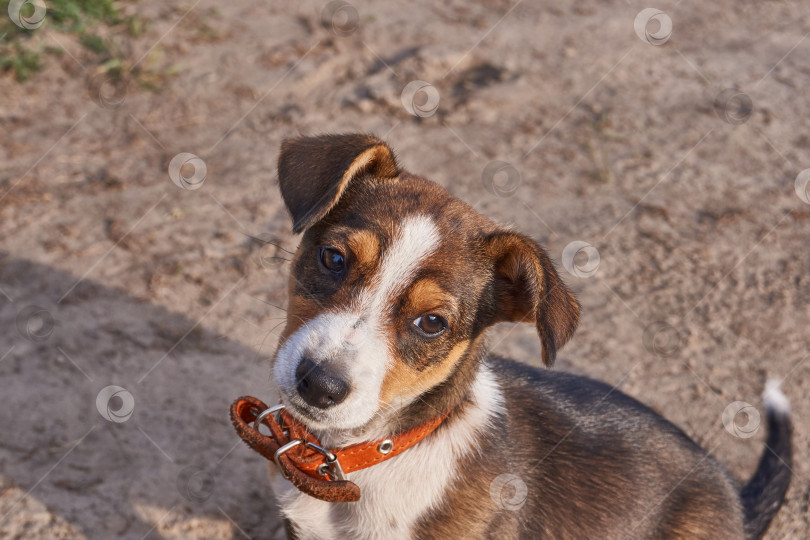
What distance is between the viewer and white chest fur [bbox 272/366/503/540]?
3.14 m

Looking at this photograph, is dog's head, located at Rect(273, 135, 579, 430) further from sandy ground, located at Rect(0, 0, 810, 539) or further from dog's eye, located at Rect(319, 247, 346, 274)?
sandy ground, located at Rect(0, 0, 810, 539)

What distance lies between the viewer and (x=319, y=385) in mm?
2768

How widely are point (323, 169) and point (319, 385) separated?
3.00ft

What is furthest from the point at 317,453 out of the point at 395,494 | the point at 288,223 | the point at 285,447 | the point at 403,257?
the point at 288,223

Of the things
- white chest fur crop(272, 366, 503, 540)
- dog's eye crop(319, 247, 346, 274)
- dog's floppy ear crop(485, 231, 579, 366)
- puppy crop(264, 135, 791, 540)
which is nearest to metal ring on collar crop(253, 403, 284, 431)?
puppy crop(264, 135, 791, 540)

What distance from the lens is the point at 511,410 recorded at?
11.6 feet

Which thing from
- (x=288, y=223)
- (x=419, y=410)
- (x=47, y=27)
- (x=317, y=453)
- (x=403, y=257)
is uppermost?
(x=403, y=257)

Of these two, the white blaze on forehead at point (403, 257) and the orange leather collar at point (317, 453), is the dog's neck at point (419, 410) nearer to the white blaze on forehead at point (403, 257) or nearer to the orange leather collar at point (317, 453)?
the orange leather collar at point (317, 453)

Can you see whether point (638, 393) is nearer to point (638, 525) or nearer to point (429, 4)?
point (638, 525)

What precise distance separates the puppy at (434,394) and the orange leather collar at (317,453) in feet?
0.05

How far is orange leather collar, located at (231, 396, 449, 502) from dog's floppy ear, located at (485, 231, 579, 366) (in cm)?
57

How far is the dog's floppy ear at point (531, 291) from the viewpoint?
9.77ft

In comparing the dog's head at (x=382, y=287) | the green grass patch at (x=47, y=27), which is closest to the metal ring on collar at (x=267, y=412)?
the dog's head at (x=382, y=287)

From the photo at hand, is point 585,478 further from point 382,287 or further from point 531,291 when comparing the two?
point 382,287
